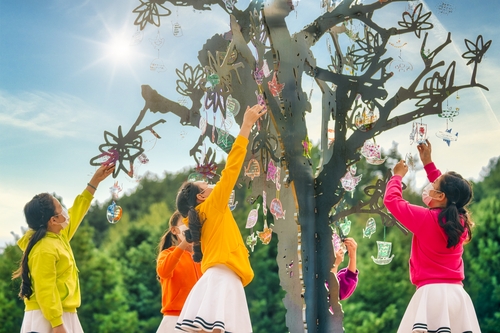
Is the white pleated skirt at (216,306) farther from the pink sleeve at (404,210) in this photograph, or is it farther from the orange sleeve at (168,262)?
the pink sleeve at (404,210)

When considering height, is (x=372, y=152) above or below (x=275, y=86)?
below

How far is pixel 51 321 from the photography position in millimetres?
3795

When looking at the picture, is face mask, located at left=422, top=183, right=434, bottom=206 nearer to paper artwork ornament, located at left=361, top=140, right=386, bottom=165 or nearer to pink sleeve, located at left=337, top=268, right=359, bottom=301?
paper artwork ornament, located at left=361, top=140, right=386, bottom=165

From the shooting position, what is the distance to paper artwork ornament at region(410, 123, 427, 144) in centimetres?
419

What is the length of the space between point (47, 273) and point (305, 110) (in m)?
2.04

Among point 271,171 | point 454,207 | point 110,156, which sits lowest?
point 454,207

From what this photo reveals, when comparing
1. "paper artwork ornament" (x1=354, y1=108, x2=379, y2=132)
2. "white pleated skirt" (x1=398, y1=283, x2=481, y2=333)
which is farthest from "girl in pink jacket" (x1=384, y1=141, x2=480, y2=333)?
"paper artwork ornament" (x1=354, y1=108, x2=379, y2=132)

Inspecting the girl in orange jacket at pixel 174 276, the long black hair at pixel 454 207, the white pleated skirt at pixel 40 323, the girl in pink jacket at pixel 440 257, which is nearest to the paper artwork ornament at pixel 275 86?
the girl in orange jacket at pixel 174 276

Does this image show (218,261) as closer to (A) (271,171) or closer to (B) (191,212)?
(B) (191,212)

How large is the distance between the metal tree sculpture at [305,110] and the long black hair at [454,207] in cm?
72

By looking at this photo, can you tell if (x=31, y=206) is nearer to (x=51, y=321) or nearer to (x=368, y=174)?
(x=51, y=321)

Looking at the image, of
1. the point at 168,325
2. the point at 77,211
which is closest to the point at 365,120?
the point at 168,325

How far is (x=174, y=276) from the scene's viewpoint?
4.28m

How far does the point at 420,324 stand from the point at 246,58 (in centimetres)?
213
